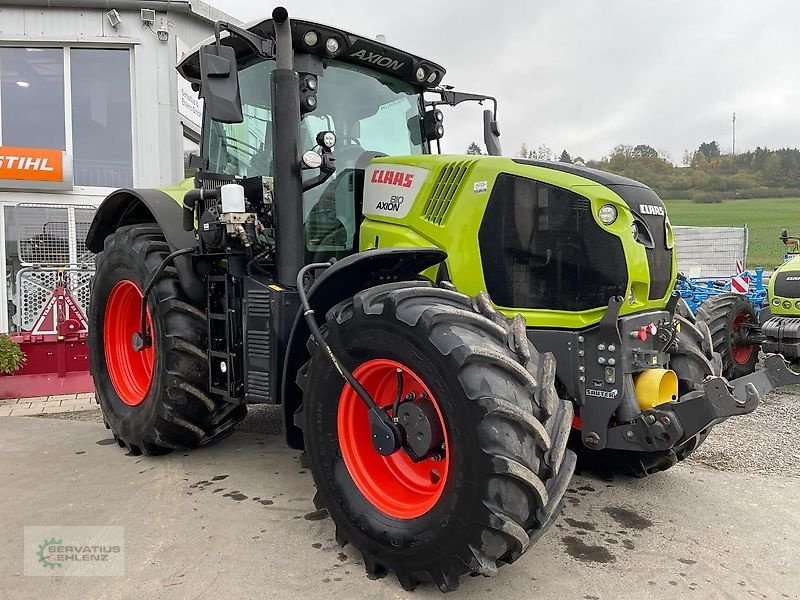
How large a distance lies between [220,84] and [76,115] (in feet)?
26.8

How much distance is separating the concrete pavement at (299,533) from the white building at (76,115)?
19.8 ft

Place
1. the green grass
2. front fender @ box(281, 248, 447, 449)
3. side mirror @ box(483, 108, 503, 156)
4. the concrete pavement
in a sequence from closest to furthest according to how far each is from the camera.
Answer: the concrete pavement, front fender @ box(281, 248, 447, 449), side mirror @ box(483, 108, 503, 156), the green grass

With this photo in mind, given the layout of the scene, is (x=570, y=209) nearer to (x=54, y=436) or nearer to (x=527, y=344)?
(x=527, y=344)

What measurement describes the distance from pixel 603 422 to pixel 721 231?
14.6 m

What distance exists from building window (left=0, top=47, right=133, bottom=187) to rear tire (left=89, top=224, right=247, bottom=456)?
5.90m

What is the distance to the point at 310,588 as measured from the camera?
265 centimetres

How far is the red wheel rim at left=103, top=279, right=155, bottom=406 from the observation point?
4805mm

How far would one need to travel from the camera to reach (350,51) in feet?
12.1

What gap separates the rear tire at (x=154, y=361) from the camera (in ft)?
13.2

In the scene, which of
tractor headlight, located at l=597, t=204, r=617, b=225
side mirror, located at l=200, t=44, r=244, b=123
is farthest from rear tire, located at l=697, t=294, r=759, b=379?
side mirror, located at l=200, t=44, r=244, b=123

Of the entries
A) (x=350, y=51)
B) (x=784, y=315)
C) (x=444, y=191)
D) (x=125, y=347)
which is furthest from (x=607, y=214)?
(x=784, y=315)

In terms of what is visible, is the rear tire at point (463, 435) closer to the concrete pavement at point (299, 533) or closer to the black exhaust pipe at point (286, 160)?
the concrete pavement at point (299, 533)

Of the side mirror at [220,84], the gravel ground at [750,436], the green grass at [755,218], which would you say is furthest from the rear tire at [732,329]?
the green grass at [755,218]

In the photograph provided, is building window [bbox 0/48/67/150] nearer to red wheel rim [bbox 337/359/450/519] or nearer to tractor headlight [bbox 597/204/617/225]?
red wheel rim [bbox 337/359/450/519]
